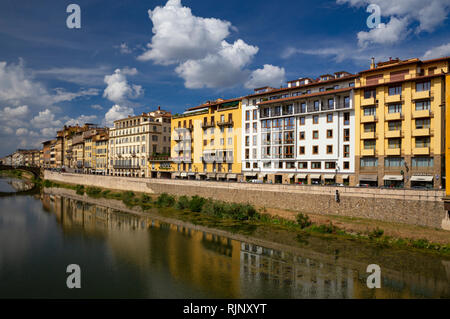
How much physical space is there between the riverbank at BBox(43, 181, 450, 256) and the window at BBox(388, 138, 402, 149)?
12665 millimetres

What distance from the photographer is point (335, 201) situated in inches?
1444

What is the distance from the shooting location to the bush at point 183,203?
168 ft

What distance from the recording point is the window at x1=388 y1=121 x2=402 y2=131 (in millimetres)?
39719

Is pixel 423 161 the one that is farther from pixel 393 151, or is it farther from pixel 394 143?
pixel 394 143

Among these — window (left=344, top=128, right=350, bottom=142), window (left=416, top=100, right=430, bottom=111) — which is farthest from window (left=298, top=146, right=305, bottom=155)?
window (left=416, top=100, right=430, bottom=111)

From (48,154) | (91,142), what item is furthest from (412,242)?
(48,154)

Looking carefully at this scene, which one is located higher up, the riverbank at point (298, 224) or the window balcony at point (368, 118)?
the window balcony at point (368, 118)

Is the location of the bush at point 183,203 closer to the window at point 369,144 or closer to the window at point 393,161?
the window at point 369,144

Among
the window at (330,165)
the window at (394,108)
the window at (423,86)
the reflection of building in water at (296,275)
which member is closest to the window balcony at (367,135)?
the window at (394,108)

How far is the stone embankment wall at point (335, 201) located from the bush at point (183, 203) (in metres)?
3.30

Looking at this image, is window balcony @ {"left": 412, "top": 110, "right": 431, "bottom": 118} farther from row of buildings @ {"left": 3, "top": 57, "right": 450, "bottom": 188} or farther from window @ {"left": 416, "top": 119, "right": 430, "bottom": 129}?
window @ {"left": 416, "top": 119, "right": 430, "bottom": 129}

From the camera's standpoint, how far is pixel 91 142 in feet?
345
